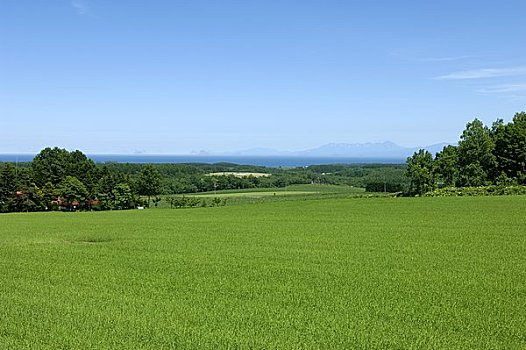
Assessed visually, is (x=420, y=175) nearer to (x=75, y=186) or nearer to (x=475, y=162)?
(x=475, y=162)

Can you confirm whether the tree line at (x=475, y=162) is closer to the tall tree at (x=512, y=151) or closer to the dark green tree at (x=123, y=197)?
the tall tree at (x=512, y=151)

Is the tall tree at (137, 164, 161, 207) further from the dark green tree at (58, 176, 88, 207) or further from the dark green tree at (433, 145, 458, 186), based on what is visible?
the dark green tree at (433, 145, 458, 186)

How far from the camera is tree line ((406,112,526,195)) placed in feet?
209

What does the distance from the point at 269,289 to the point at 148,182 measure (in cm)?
5732

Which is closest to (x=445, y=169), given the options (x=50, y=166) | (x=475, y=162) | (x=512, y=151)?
(x=475, y=162)

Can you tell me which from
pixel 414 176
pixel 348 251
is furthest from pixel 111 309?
pixel 414 176

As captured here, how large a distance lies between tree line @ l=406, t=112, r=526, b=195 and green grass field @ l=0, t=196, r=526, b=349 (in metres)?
36.4

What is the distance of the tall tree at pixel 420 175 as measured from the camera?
63.0 m

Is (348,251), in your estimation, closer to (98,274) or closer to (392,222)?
(98,274)

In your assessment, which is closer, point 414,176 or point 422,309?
point 422,309

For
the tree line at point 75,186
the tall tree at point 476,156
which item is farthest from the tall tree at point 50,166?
the tall tree at point 476,156

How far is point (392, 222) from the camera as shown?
Answer: 105 feet

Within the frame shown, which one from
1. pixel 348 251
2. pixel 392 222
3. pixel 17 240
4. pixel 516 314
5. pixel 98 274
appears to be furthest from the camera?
pixel 392 222

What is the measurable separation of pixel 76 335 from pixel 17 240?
1860cm
